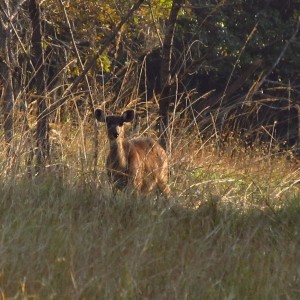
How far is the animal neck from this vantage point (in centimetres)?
916

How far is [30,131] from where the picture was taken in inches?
339

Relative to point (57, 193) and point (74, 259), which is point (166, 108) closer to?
point (57, 193)

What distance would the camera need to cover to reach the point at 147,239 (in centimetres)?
620

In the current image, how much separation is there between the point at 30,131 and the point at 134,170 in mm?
1060

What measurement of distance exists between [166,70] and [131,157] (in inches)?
52.4

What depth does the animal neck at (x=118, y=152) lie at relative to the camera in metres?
9.16

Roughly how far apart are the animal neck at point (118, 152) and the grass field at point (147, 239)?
61 centimetres

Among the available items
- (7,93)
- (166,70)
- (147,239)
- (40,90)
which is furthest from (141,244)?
(166,70)

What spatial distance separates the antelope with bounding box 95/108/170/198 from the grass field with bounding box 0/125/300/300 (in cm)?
19

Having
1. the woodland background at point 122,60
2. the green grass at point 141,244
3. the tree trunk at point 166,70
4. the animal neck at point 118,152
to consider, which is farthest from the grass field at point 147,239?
the tree trunk at point 166,70

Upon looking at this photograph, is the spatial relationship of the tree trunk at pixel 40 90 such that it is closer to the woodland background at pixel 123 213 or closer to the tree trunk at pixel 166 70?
the woodland background at pixel 123 213

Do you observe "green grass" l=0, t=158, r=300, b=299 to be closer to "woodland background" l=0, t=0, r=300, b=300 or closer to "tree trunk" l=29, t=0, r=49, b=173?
"woodland background" l=0, t=0, r=300, b=300

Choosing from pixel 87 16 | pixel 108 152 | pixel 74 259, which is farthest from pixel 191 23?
pixel 74 259

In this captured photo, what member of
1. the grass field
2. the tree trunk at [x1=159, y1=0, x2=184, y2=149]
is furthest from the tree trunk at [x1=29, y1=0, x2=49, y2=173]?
the tree trunk at [x1=159, y1=0, x2=184, y2=149]
